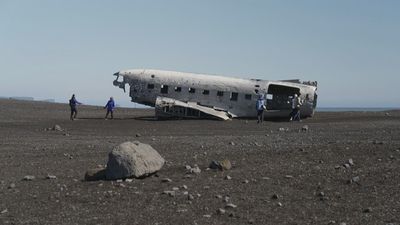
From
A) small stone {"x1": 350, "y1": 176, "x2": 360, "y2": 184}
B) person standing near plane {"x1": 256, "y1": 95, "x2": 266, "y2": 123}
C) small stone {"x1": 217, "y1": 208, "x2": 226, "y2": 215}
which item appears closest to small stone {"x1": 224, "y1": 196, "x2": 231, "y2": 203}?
small stone {"x1": 217, "y1": 208, "x2": 226, "y2": 215}

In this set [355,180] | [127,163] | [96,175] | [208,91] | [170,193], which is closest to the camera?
[170,193]

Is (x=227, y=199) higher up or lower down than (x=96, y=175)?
higher up

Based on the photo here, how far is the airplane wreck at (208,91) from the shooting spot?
39.4 m

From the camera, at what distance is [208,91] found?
39594 millimetres

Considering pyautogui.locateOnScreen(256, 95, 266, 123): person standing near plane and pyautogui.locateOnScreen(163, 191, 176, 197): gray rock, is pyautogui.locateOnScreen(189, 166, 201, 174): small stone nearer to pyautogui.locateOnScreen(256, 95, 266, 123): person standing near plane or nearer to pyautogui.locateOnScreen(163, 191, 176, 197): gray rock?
pyautogui.locateOnScreen(163, 191, 176, 197): gray rock

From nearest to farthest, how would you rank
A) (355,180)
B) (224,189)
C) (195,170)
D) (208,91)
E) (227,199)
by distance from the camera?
(227,199) < (224,189) < (355,180) < (195,170) < (208,91)

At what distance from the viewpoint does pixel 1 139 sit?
74.5 feet

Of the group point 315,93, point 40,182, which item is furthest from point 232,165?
point 315,93

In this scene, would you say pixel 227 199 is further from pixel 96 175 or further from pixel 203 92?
pixel 203 92

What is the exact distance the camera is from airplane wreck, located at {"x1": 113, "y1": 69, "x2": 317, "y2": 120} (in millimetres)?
39438

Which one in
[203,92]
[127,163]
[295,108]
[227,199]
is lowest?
[227,199]

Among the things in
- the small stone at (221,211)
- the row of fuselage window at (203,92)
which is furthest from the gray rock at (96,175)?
the row of fuselage window at (203,92)

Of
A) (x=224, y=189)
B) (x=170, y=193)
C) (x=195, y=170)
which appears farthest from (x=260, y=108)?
(x=170, y=193)

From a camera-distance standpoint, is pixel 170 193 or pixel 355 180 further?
pixel 355 180
